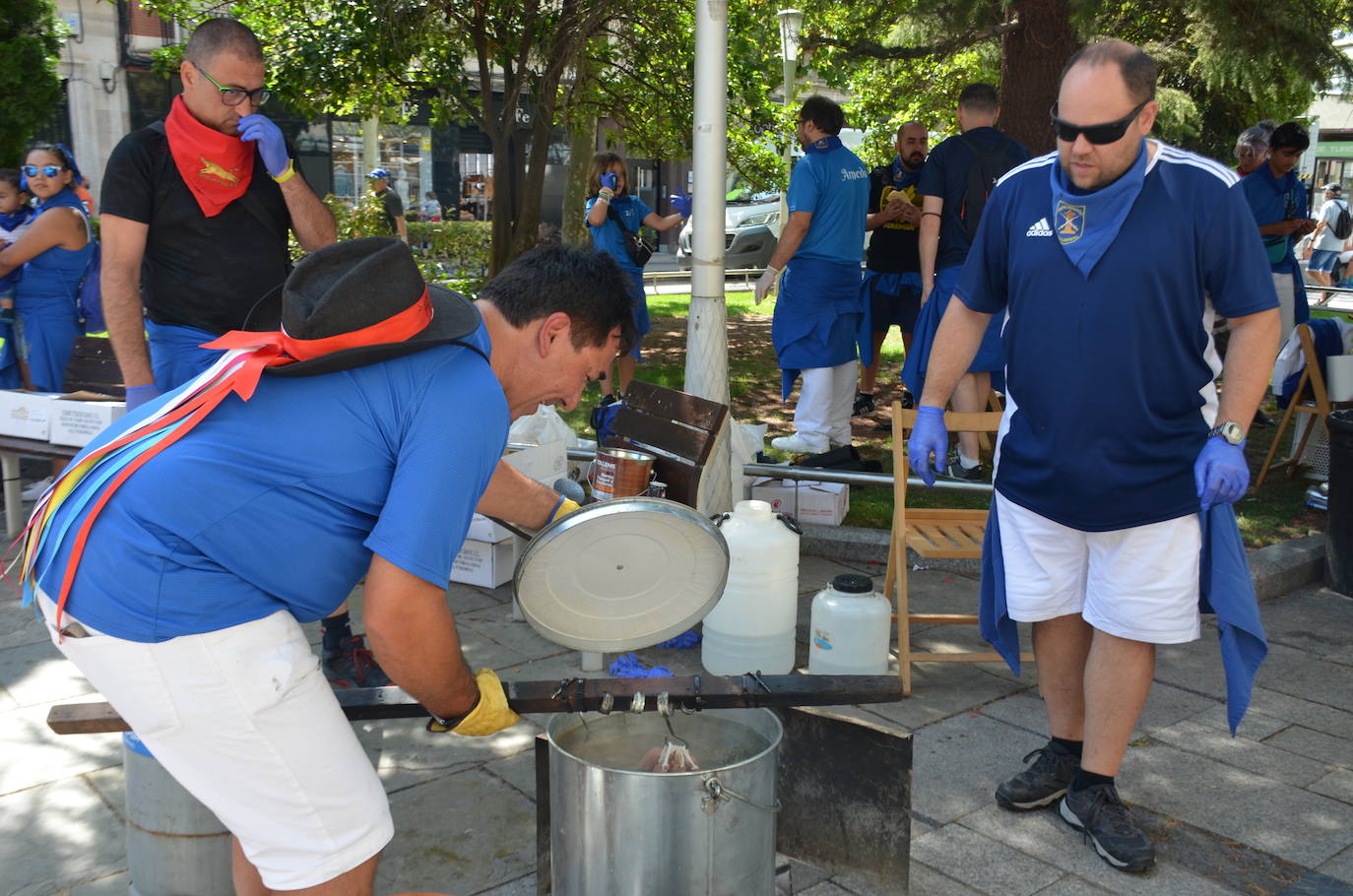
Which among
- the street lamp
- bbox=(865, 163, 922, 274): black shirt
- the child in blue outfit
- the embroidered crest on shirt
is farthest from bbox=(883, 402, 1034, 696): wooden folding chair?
the street lamp

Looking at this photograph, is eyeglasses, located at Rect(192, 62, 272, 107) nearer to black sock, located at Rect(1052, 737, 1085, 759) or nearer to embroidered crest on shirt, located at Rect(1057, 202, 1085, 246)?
embroidered crest on shirt, located at Rect(1057, 202, 1085, 246)

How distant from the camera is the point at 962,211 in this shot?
19.6 feet

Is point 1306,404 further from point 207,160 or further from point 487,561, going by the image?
point 207,160

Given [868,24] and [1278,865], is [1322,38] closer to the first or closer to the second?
[868,24]

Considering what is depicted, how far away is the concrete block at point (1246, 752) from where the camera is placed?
11.1ft

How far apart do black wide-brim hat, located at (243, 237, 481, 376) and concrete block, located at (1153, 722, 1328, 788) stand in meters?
2.71

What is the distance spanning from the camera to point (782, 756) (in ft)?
9.12

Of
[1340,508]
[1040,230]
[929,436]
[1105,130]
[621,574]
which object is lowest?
[1340,508]

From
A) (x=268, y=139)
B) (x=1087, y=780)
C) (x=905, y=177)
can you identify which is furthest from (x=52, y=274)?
(x=1087, y=780)

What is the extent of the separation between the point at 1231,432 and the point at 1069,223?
61 cm

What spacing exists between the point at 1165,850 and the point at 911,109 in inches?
582

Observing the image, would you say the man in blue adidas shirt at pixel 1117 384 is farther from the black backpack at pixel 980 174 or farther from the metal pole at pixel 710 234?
the black backpack at pixel 980 174

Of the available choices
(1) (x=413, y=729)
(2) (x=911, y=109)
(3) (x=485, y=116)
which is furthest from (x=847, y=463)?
(2) (x=911, y=109)

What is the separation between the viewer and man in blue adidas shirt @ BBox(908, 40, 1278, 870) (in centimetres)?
271
